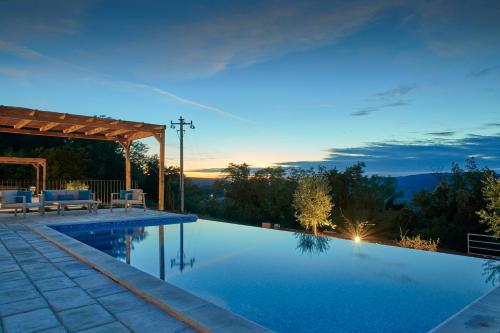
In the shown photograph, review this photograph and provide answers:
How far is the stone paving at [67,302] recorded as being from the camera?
241 cm

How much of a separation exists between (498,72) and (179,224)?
33.4 ft

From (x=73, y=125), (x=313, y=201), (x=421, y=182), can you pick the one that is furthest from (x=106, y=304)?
(x=421, y=182)

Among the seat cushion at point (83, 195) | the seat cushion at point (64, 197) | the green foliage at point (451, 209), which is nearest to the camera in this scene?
the seat cushion at point (64, 197)

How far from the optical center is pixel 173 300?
111 inches

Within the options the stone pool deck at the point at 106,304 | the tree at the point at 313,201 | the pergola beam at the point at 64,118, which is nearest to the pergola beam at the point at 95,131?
the pergola beam at the point at 64,118

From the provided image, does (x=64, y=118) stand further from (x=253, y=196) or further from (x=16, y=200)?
(x=253, y=196)

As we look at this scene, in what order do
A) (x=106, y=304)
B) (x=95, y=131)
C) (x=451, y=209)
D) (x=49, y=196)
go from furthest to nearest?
(x=451, y=209) < (x=95, y=131) < (x=49, y=196) < (x=106, y=304)

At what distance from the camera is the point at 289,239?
800cm

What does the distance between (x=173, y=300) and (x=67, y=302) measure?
921 mm

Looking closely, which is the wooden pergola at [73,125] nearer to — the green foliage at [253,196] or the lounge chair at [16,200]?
the lounge chair at [16,200]

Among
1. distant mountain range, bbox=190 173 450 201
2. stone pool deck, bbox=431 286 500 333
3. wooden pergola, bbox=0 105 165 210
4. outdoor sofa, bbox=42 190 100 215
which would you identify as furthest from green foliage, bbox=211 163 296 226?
stone pool deck, bbox=431 286 500 333

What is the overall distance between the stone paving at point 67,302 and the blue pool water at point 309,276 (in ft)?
3.85

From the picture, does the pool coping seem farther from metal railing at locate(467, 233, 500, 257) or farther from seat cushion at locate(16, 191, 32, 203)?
metal railing at locate(467, 233, 500, 257)

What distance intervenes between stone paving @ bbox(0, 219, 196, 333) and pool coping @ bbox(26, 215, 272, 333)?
60 millimetres
